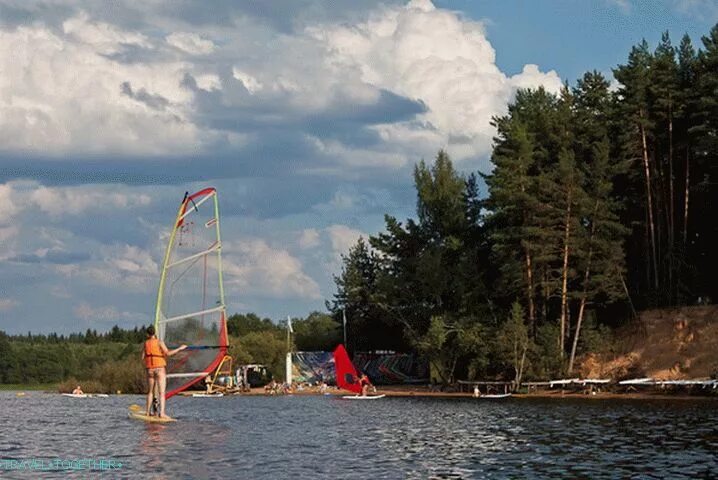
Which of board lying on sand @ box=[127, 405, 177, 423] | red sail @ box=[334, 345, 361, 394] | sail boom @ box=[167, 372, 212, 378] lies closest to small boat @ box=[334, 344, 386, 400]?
red sail @ box=[334, 345, 361, 394]

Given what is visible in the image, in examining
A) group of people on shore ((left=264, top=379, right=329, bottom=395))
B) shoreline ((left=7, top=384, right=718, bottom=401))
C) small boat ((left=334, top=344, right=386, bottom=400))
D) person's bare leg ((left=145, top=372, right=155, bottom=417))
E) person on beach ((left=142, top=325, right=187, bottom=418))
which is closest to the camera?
person on beach ((left=142, top=325, right=187, bottom=418))

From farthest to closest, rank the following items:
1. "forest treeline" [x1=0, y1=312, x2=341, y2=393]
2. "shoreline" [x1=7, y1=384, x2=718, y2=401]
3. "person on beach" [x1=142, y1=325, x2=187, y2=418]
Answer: "forest treeline" [x1=0, y1=312, x2=341, y2=393] < "shoreline" [x1=7, y1=384, x2=718, y2=401] < "person on beach" [x1=142, y1=325, x2=187, y2=418]

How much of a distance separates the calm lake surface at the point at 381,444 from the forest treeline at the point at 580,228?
71.9 ft

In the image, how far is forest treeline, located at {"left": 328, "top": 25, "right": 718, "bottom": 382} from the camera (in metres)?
72.6

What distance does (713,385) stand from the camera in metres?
63.2

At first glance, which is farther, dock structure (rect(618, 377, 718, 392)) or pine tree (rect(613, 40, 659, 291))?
pine tree (rect(613, 40, 659, 291))

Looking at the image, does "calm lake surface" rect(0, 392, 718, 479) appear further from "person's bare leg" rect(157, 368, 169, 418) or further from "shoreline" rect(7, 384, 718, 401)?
"shoreline" rect(7, 384, 718, 401)

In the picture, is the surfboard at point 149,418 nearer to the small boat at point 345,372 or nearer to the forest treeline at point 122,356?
the small boat at point 345,372

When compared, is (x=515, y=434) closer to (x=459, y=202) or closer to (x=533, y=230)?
(x=533, y=230)

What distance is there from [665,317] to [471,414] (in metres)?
26.5

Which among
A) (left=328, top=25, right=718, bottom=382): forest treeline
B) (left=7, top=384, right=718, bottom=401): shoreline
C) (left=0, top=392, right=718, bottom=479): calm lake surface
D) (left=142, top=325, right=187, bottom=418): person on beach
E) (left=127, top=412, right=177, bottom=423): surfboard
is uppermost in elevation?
(left=328, top=25, right=718, bottom=382): forest treeline

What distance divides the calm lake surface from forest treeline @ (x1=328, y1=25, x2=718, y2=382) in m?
21.9

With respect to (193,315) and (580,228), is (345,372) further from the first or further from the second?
(193,315)

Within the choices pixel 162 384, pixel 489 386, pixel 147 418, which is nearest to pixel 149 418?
pixel 147 418
